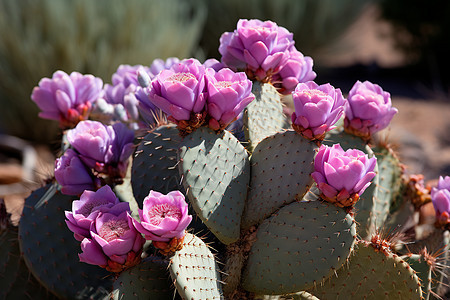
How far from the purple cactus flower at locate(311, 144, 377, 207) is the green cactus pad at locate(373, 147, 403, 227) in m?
0.41

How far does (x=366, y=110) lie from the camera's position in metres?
1.37

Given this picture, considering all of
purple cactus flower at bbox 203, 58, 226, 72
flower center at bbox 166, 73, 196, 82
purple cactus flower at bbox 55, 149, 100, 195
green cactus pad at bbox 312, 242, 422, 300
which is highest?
flower center at bbox 166, 73, 196, 82

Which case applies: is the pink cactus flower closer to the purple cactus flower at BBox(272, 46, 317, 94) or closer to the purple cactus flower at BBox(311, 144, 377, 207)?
the purple cactus flower at BBox(311, 144, 377, 207)

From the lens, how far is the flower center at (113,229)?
3.32 feet

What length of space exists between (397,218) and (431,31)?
7303mm

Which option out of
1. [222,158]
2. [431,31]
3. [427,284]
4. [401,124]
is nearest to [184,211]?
[222,158]

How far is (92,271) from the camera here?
134 centimetres

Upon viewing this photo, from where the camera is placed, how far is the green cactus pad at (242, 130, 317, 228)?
3.84 feet

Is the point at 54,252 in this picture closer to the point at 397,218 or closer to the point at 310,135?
the point at 310,135

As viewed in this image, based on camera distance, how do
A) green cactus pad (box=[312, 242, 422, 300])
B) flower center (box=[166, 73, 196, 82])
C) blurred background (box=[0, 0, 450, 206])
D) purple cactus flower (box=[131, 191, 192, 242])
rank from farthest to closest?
blurred background (box=[0, 0, 450, 206])
green cactus pad (box=[312, 242, 422, 300])
flower center (box=[166, 73, 196, 82])
purple cactus flower (box=[131, 191, 192, 242])

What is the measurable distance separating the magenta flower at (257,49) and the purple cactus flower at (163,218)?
0.47 meters

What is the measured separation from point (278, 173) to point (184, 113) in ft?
0.88

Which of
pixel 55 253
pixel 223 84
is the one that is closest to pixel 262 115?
pixel 223 84

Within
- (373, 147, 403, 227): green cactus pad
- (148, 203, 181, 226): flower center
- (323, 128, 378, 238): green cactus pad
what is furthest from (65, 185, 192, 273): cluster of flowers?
(373, 147, 403, 227): green cactus pad
